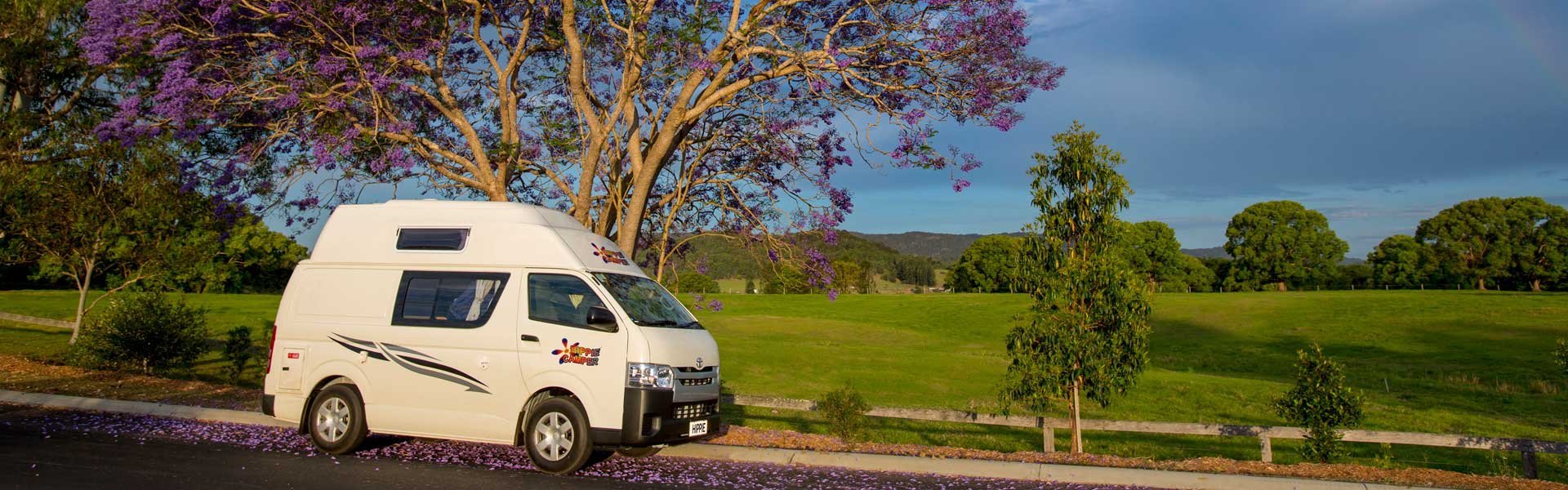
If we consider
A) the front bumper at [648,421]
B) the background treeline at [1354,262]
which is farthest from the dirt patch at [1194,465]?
the background treeline at [1354,262]

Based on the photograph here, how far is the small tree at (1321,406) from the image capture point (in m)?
11.1

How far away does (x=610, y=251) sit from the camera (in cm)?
1044

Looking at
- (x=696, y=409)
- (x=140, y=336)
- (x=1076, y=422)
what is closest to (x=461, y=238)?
(x=696, y=409)

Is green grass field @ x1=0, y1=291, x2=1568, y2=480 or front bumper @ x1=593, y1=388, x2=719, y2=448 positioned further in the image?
green grass field @ x1=0, y1=291, x2=1568, y2=480

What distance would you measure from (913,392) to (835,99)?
15972 mm

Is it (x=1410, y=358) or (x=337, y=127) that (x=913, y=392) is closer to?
(x=337, y=127)

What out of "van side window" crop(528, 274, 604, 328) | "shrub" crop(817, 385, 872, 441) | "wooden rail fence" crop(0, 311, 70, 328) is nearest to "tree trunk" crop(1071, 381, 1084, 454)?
"shrub" crop(817, 385, 872, 441)

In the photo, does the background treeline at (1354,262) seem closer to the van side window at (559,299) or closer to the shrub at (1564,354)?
the shrub at (1564,354)

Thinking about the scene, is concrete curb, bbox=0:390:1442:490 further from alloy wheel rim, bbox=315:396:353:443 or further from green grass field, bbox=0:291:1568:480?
green grass field, bbox=0:291:1568:480

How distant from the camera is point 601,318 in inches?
344

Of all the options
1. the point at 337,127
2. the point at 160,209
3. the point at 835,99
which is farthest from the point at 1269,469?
the point at 160,209

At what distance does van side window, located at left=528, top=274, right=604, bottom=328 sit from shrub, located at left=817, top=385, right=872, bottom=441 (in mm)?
3921

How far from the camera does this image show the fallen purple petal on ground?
29.2ft

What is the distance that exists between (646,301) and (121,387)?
11.6 meters
